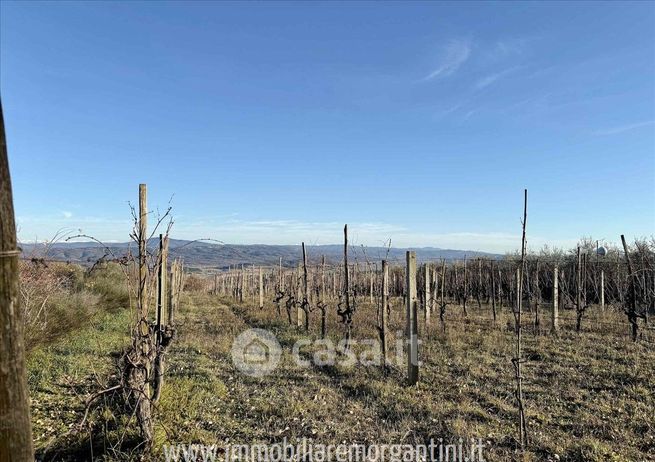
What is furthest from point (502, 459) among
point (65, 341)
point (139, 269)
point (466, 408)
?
point (65, 341)

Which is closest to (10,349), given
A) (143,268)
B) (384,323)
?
(143,268)

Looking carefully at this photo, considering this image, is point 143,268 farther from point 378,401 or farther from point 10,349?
point 378,401

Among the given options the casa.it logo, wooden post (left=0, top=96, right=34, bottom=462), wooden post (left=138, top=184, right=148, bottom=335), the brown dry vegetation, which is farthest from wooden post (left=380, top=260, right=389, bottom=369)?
wooden post (left=0, top=96, right=34, bottom=462)

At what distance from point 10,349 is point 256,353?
7.36 metres

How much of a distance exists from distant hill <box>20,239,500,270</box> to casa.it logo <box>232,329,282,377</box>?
1.89 m

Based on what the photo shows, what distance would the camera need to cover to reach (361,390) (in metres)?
5.97

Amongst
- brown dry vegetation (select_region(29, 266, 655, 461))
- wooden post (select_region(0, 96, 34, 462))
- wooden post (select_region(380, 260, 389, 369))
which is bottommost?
brown dry vegetation (select_region(29, 266, 655, 461))

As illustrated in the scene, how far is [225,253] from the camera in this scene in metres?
85.2

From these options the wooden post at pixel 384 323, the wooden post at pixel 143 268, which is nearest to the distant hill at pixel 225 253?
the wooden post at pixel 143 268

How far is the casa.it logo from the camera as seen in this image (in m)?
7.08

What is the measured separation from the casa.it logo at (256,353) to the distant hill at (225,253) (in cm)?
189

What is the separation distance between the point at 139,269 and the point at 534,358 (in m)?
7.40

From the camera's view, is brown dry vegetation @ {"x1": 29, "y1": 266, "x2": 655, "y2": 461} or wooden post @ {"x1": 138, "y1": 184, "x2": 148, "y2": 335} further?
brown dry vegetation @ {"x1": 29, "y1": 266, "x2": 655, "y2": 461}

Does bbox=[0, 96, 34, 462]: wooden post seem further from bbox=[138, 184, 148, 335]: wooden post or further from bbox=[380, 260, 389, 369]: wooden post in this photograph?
bbox=[380, 260, 389, 369]: wooden post
